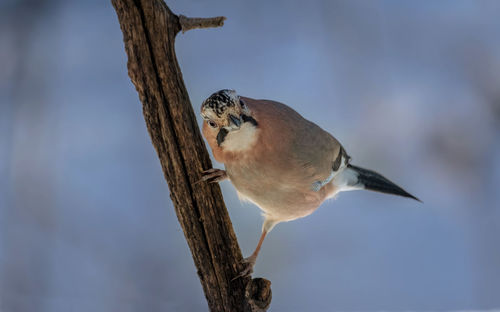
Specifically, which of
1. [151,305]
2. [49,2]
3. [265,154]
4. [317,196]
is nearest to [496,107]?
[317,196]

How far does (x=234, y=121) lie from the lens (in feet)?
5.98

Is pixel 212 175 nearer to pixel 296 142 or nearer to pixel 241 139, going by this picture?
pixel 241 139

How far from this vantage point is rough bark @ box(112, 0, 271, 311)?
1.74m

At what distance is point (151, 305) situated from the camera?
10.1ft

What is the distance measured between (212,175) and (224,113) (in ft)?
0.77

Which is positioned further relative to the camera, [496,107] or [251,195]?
[496,107]

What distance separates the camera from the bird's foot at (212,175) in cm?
183

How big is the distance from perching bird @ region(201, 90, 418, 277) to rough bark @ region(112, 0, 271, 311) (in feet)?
0.23

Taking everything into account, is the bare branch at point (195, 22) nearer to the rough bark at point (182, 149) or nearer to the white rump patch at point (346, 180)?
the rough bark at point (182, 149)

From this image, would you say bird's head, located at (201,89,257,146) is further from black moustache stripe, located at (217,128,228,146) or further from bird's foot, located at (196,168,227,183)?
bird's foot, located at (196,168,227,183)

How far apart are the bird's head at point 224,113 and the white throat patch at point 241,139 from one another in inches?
0.6

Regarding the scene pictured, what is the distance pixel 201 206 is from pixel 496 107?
7.89 ft

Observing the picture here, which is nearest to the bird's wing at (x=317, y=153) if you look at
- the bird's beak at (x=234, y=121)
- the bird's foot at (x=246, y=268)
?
the bird's beak at (x=234, y=121)

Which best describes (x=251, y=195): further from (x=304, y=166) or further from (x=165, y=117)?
(x=165, y=117)
